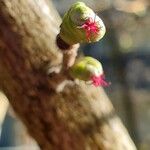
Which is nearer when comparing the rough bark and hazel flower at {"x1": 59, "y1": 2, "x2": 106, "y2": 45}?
hazel flower at {"x1": 59, "y1": 2, "x2": 106, "y2": 45}

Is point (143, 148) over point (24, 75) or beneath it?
beneath

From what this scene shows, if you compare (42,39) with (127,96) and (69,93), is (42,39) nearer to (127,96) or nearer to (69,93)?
(69,93)

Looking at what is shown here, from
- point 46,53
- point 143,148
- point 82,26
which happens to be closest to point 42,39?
point 46,53

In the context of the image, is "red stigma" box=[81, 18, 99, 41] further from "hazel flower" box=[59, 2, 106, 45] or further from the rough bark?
the rough bark

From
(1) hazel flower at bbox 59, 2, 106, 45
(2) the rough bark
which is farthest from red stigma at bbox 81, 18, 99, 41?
(2) the rough bark

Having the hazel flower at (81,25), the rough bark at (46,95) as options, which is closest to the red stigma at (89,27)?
the hazel flower at (81,25)

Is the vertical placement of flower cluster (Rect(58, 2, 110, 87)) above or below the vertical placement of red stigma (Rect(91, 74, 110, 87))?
above

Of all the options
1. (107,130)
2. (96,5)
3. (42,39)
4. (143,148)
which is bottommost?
(143,148)

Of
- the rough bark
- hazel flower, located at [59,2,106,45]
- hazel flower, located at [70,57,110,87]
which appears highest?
hazel flower, located at [59,2,106,45]
